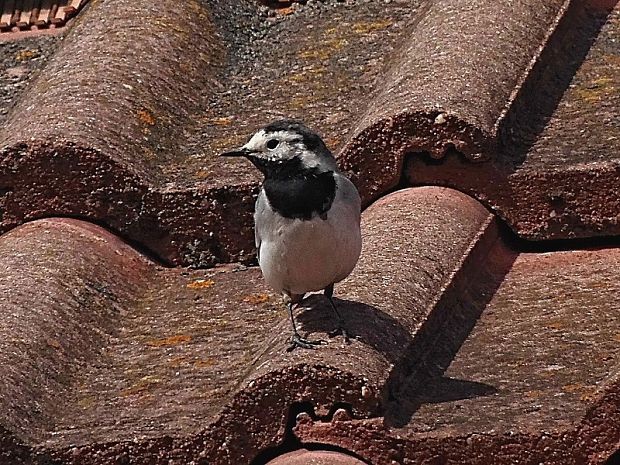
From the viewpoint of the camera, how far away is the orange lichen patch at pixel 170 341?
3875 mm

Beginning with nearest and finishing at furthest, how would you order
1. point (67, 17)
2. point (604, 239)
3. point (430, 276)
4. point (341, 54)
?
1. point (430, 276)
2. point (604, 239)
3. point (341, 54)
4. point (67, 17)

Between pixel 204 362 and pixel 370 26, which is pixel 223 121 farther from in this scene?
pixel 204 362

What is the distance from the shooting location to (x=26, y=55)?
5562 millimetres

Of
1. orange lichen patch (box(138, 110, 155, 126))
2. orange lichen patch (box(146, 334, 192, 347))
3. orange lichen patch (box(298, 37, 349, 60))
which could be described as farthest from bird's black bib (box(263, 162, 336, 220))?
orange lichen patch (box(298, 37, 349, 60))

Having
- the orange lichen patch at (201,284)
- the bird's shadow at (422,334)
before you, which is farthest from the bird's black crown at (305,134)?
the orange lichen patch at (201,284)

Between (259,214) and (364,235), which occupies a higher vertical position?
(259,214)

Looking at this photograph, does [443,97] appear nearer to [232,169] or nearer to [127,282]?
[232,169]

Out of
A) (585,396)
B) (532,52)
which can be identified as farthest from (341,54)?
(585,396)

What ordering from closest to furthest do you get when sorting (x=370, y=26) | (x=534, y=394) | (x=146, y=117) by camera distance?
(x=534, y=394)
(x=146, y=117)
(x=370, y=26)

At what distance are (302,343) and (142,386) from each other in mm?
487

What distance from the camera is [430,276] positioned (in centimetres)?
381

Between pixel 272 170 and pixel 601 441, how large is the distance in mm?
A: 1269

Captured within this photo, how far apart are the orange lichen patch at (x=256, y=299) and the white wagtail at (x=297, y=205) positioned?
15cm

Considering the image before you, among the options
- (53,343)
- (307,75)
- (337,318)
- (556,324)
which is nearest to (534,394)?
(556,324)
